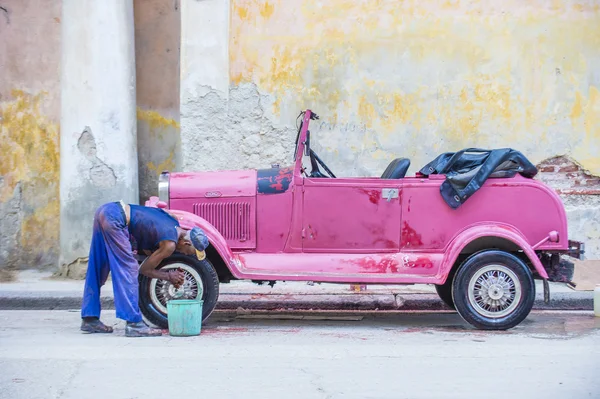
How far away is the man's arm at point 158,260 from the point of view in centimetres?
810

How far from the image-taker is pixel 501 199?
872 cm

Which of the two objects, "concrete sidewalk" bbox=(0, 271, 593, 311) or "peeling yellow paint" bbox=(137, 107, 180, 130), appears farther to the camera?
"peeling yellow paint" bbox=(137, 107, 180, 130)

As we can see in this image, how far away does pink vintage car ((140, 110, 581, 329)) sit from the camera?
8.52 meters

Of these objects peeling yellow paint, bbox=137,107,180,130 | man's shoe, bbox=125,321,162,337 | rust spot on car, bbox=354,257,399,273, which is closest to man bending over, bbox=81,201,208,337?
man's shoe, bbox=125,321,162,337

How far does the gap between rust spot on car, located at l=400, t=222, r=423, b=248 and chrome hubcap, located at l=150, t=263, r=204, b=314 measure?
201cm

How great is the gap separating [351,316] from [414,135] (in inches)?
142

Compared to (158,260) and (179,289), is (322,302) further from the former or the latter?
(158,260)

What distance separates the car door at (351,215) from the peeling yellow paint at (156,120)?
4.52 metres

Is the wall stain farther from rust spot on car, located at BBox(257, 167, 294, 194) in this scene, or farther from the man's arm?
the man's arm

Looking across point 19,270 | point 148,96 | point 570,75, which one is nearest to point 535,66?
point 570,75

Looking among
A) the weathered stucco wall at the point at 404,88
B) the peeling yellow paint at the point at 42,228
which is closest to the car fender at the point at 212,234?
the weathered stucco wall at the point at 404,88

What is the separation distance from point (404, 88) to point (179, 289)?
5374 millimetres

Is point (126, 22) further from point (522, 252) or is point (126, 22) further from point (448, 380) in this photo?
point (448, 380)

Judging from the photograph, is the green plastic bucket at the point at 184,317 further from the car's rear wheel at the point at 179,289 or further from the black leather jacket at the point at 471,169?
the black leather jacket at the point at 471,169
